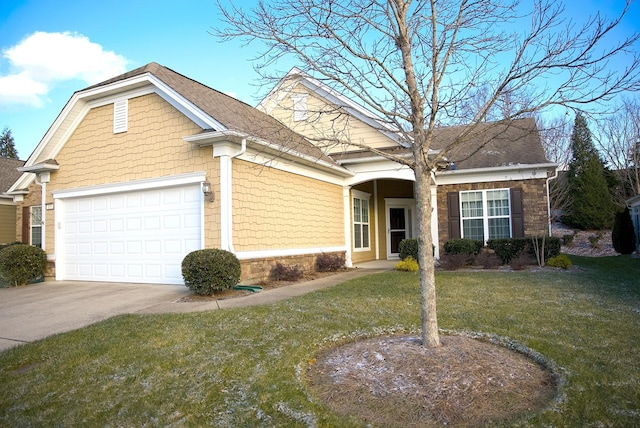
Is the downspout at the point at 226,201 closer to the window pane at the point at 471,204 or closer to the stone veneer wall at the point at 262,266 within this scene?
the stone veneer wall at the point at 262,266

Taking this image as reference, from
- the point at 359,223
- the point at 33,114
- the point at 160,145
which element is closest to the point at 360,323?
the point at 160,145

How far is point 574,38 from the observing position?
4.16 m

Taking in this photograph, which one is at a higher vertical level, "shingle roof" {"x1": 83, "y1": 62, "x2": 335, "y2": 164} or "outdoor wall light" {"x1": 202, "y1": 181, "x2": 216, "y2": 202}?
"shingle roof" {"x1": 83, "y1": 62, "x2": 335, "y2": 164}

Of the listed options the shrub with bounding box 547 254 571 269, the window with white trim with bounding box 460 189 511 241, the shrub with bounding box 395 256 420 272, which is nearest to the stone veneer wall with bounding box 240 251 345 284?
the shrub with bounding box 395 256 420 272

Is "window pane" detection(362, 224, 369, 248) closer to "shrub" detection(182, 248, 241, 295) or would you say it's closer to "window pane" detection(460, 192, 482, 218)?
"window pane" detection(460, 192, 482, 218)

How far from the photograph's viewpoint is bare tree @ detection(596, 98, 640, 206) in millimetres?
30375

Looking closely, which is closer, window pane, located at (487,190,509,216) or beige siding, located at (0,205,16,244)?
window pane, located at (487,190,509,216)

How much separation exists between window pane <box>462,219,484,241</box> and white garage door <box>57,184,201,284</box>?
8.58 metres

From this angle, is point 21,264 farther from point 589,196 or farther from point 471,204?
point 589,196

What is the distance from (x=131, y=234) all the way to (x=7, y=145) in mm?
49891

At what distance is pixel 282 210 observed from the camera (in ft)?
36.4

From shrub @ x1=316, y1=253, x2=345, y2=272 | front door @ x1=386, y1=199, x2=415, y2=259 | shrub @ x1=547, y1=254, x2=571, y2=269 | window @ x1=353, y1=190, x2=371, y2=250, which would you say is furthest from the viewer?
front door @ x1=386, y1=199, x2=415, y2=259

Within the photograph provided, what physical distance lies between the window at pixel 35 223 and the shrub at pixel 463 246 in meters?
14.2

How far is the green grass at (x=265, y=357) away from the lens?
3.30 m
